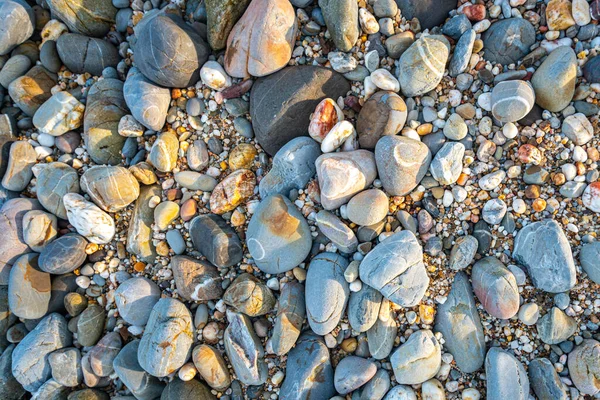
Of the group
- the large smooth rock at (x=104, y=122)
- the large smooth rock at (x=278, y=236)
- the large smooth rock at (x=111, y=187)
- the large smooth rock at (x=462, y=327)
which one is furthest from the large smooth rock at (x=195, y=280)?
the large smooth rock at (x=462, y=327)

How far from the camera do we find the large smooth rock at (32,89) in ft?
10.9

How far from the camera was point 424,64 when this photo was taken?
106 inches

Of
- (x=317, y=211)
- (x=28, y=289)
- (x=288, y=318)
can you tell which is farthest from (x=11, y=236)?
(x=317, y=211)

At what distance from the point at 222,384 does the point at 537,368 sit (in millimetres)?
1984

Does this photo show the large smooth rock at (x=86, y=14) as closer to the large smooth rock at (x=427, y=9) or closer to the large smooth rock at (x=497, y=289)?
the large smooth rock at (x=427, y=9)

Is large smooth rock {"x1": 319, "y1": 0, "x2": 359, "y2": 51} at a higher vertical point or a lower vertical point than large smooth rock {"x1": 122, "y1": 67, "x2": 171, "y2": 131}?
higher

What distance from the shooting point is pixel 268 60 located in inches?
113

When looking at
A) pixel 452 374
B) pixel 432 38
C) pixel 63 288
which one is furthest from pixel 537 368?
pixel 63 288

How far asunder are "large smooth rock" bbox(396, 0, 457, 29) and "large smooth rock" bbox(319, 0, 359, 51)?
375 mm

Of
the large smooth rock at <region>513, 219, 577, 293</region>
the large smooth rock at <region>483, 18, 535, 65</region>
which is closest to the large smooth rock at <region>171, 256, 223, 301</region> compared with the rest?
the large smooth rock at <region>513, 219, 577, 293</region>

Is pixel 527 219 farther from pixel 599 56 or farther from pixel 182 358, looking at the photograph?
pixel 182 358

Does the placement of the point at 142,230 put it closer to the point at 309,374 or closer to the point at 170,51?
the point at 170,51

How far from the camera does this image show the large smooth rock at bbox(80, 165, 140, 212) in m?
2.94

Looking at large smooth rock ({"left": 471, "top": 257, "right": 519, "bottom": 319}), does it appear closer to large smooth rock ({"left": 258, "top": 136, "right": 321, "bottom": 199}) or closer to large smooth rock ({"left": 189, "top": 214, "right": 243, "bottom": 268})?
large smooth rock ({"left": 258, "top": 136, "right": 321, "bottom": 199})
